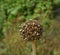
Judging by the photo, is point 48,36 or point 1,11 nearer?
point 48,36

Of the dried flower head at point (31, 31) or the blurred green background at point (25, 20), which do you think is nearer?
the dried flower head at point (31, 31)

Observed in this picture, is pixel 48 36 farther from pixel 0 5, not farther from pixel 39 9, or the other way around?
pixel 0 5

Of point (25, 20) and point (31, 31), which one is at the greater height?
point (31, 31)

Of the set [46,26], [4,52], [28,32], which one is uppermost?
[28,32]

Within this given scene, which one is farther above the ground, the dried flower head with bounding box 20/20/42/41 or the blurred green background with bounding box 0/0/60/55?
the dried flower head with bounding box 20/20/42/41

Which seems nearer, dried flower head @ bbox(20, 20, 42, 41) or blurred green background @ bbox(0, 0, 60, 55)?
dried flower head @ bbox(20, 20, 42, 41)

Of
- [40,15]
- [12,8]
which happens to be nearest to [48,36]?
[40,15]

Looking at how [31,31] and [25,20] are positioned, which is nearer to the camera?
[31,31]

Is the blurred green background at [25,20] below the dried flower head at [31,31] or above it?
below
